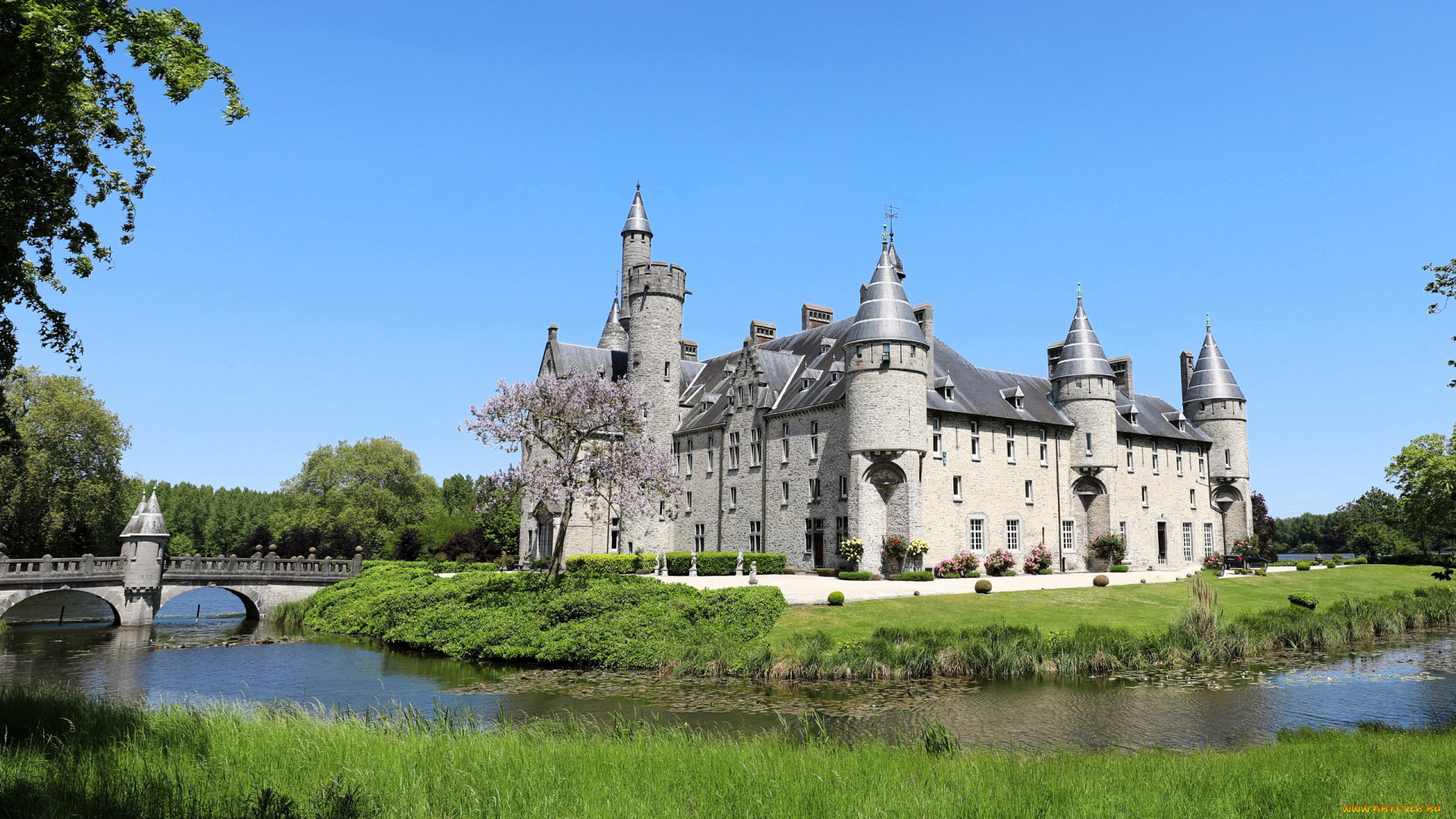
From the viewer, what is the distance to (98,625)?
4312cm

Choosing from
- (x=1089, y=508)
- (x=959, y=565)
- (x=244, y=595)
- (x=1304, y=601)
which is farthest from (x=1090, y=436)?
(x=244, y=595)

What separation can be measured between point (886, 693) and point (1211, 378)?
49.1 m

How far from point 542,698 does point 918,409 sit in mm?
27690

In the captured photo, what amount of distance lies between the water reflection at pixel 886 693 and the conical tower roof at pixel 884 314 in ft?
72.4

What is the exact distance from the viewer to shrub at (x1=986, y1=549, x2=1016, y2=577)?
152 ft

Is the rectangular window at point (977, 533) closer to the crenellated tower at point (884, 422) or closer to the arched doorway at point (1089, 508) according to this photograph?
the crenellated tower at point (884, 422)

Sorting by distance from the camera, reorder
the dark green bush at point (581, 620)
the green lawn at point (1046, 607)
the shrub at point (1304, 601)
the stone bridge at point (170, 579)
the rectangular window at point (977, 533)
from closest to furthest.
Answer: the dark green bush at point (581, 620), the green lawn at point (1046, 607), the shrub at point (1304, 601), the stone bridge at point (170, 579), the rectangular window at point (977, 533)

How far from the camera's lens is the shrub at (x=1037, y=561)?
48.1 m

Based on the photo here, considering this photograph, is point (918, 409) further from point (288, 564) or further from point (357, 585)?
point (288, 564)

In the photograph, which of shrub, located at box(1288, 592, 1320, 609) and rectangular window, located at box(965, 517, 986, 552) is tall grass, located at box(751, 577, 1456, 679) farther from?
rectangular window, located at box(965, 517, 986, 552)

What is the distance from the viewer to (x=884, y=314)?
44.3 m

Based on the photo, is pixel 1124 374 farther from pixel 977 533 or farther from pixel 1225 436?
pixel 977 533

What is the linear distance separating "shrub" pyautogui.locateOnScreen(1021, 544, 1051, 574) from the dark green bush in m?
23.7

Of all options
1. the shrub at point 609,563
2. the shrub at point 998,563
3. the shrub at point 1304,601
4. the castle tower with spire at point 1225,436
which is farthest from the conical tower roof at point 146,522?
the castle tower with spire at point 1225,436
